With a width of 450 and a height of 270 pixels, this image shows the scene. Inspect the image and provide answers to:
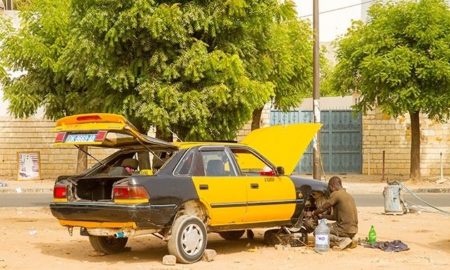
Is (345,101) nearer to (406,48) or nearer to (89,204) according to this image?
(406,48)

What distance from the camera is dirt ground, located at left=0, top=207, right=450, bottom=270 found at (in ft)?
34.1

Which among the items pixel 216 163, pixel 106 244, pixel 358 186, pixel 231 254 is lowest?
pixel 231 254

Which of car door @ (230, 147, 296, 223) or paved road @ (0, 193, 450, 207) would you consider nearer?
car door @ (230, 147, 296, 223)

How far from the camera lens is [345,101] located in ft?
131

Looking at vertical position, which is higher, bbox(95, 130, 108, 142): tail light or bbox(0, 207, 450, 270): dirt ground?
bbox(95, 130, 108, 142): tail light

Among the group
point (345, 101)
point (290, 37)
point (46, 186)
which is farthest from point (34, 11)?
point (345, 101)

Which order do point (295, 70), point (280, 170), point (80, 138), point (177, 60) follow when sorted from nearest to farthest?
point (80, 138)
point (280, 170)
point (177, 60)
point (295, 70)

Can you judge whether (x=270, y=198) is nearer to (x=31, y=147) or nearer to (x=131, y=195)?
(x=131, y=195)

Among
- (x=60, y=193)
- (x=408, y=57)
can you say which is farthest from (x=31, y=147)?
(x=60, y=193)

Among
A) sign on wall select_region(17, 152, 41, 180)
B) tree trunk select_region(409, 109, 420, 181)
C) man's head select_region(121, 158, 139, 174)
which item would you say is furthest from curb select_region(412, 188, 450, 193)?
man's head select_region(121, 158, 139, 174)

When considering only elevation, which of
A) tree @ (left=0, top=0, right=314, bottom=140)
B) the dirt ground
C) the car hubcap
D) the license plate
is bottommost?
the dirt ground

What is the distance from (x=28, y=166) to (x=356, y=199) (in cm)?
1306

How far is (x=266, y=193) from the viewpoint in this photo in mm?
11531

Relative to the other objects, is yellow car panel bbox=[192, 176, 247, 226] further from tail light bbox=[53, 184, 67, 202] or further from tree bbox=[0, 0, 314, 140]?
tree bbox=[0, 0, 314, 140]
